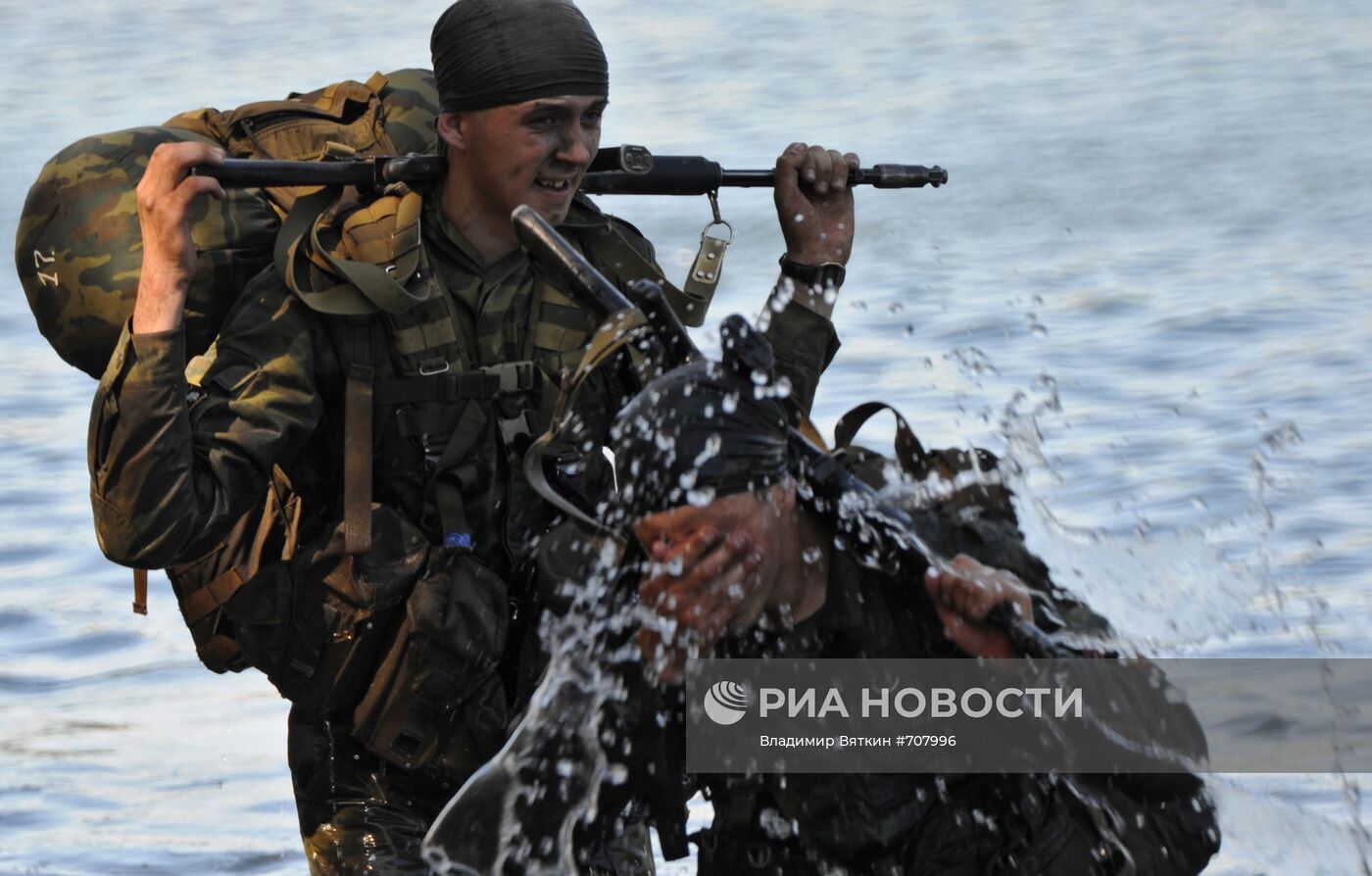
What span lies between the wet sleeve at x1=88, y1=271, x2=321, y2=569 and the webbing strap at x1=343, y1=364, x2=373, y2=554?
2.8 inches

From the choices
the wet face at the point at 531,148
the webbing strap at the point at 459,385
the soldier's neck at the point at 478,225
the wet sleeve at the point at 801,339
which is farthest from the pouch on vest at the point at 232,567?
the wet sleeve at the point at 801,339

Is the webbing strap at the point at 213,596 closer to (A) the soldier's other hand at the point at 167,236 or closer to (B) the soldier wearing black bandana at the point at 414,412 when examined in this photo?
(B) the soldier wearing black bandana at the point at 414,412

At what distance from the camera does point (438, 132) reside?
4.41m

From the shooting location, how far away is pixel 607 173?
15.3 feet

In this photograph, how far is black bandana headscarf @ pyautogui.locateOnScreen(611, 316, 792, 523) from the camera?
3342 millimetres

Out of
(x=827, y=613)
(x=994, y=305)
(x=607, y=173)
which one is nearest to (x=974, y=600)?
(x=827, y=613)

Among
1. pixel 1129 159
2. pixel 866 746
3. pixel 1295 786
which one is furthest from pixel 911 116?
pixel 866 746

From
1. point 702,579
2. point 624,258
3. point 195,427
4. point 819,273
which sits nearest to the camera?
point 702,579

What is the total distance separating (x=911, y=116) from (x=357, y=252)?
30.2ft

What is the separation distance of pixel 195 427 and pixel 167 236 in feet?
1.14

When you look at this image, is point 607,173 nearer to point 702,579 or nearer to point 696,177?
point 696,177

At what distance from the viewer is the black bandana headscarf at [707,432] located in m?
3.34

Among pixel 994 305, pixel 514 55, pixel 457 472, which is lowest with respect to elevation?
pixel 994 305

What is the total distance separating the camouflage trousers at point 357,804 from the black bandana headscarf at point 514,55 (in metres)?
1.24
